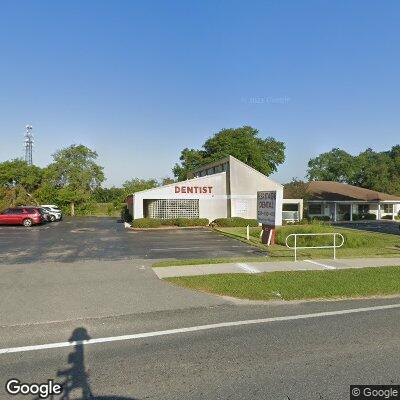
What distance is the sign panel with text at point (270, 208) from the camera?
60.6ft

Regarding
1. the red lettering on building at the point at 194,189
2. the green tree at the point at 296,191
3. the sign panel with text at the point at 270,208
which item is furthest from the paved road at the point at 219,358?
the green tree at the point at 296,191

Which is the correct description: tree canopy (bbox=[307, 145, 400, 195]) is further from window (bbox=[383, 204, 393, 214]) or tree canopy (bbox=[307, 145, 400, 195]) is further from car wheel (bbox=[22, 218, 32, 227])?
car wheel (bbox=[22, 218, 32, 227])

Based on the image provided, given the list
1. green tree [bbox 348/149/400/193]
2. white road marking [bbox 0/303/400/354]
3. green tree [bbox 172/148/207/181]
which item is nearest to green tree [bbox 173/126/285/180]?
green tree [bbox 172/148/207/181]

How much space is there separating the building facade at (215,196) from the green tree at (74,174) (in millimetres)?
27070

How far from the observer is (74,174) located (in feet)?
204

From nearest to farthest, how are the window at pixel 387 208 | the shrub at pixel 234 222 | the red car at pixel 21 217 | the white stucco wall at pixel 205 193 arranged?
the shrub at pixel 234 222, the red car at pixel 21 217, the white stucco wall at pixel 205 193, the window at pixel 387 208

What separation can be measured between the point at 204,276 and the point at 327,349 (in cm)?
530

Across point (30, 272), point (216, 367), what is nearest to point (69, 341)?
point (216, 367)

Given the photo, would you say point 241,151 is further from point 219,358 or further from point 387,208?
point 219,358

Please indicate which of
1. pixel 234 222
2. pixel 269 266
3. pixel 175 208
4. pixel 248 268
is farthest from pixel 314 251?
pixel 175 208

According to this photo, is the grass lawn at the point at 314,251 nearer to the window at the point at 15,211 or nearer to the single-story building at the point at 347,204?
the window at the point at 15,211

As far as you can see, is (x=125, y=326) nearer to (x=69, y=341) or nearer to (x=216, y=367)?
(x=69, y=341)

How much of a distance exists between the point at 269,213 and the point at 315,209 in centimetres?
3019

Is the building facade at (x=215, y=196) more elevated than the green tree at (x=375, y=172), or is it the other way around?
the green tree at (x=375, y=172)
